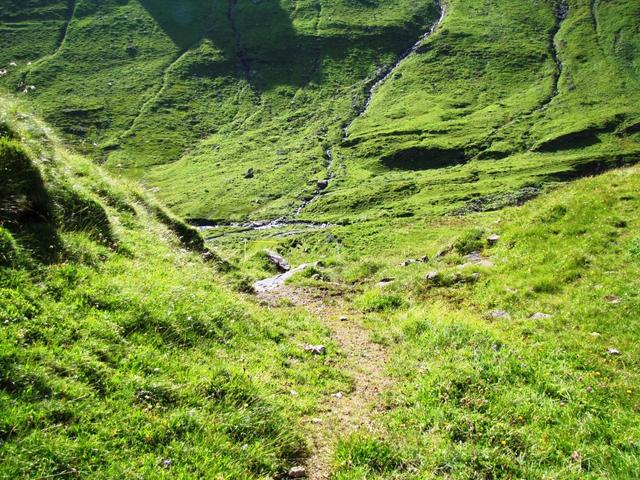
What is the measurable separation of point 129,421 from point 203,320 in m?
4.03

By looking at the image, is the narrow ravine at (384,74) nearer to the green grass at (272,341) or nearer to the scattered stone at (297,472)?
the green grass at (272,341)

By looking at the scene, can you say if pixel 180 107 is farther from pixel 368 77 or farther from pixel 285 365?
pixel 285 365

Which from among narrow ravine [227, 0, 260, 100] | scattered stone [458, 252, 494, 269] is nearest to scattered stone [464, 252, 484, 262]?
scattered stone [458, 252, 494, 269]

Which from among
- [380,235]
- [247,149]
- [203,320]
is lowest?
[380,235]

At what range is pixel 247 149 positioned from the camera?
137000 mm

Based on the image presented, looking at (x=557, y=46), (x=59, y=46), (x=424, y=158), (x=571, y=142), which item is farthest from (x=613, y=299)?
(x=59, y=46)

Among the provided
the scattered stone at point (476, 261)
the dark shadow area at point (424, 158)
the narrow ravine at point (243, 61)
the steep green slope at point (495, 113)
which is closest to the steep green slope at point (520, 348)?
the scattered stone at point (476, 261)

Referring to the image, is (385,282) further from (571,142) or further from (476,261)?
(571,142)

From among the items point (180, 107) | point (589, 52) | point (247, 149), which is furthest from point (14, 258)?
point (589, 52)

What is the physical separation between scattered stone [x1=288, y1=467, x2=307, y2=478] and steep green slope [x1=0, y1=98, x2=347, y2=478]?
0.13 meters

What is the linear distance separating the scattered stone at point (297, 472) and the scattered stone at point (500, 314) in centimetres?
968

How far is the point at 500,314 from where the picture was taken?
1531 cm

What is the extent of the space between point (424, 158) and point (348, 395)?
357 ft

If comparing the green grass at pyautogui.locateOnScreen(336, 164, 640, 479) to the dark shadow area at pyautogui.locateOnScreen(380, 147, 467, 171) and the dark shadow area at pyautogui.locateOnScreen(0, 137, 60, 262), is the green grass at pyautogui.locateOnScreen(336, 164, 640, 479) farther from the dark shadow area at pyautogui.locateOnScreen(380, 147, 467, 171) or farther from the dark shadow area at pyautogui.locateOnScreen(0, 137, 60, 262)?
the dark shadow area at pyautogui.locateOnScreen(380, 147, 467, 171)
